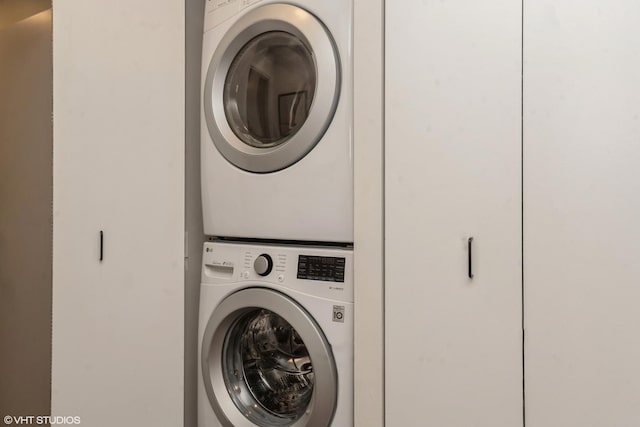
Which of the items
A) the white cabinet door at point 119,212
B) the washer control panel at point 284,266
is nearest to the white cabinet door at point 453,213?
the washer control panel at point 284,266

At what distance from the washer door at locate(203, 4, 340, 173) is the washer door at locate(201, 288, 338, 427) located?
1.47 ft

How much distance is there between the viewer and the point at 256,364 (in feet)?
5.26

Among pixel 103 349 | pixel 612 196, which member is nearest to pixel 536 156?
pixel 612 196

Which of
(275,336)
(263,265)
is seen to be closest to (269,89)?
(263,265)

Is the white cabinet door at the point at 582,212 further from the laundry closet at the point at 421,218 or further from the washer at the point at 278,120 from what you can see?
the washer at the point at 278,120

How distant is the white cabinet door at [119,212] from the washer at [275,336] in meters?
0.12

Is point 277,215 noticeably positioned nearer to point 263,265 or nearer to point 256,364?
point 263,265

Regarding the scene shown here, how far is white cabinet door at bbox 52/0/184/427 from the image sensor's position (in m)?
1.38

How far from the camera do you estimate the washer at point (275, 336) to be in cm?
130

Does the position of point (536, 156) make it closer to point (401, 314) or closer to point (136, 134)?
point (401, 314)

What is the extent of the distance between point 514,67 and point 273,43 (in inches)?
30.1

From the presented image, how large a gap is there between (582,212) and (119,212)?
124cm

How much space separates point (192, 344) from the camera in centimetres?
162

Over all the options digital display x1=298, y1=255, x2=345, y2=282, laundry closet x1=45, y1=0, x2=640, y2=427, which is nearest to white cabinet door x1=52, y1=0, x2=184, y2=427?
laundry closet x1=45, y1=0, x2=640, y2=427
